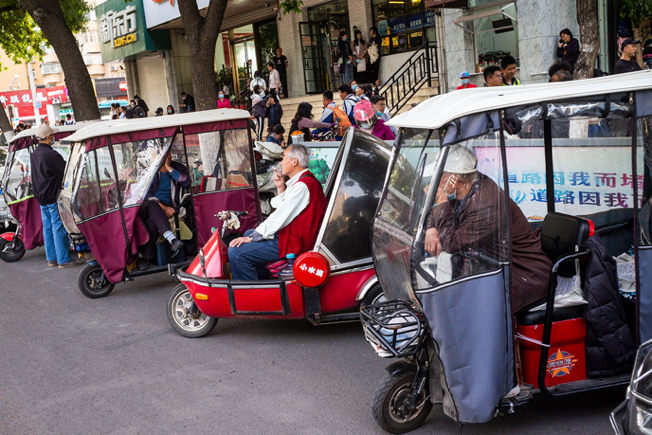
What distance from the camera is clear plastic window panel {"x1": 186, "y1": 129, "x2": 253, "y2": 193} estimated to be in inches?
295

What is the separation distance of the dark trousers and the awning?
8.99 meters

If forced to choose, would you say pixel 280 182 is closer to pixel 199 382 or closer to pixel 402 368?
pixel 199 382

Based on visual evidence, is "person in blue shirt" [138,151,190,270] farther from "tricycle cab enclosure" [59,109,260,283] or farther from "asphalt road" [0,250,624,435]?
"asphalt road" [0,250,624,435]

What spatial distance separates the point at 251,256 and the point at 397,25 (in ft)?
46.5

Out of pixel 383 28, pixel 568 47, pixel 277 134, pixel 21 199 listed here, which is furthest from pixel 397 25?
pixel 21 199

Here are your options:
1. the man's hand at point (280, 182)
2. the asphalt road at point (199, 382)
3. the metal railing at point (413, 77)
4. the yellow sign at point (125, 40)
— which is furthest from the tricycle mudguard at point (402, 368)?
the yellow sign at point (125, 40)

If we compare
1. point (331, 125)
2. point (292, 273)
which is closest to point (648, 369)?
point (292, 273)

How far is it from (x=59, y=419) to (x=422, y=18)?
15.3m

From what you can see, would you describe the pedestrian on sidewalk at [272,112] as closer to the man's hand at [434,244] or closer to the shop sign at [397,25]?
the shop sign at [397,25]

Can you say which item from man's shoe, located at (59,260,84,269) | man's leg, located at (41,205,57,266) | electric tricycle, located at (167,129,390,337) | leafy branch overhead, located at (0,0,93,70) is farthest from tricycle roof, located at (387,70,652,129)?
leafy branch overhead, located at (0,0,93,70)

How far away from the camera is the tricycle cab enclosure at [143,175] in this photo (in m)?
6.97

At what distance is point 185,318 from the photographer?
19.8 feet

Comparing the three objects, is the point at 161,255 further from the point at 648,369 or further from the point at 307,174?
the point at 648,369

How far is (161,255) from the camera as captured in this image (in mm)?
7375
